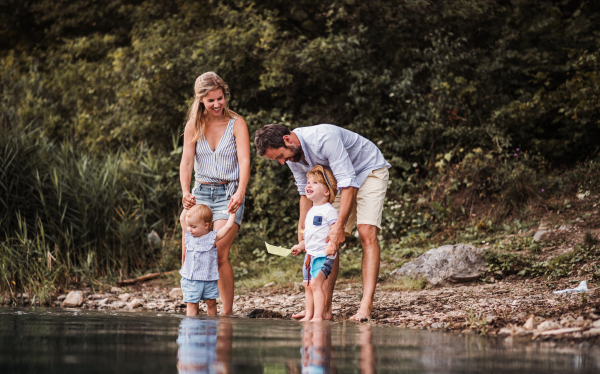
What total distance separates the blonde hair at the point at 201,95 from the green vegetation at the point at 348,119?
3690 mm

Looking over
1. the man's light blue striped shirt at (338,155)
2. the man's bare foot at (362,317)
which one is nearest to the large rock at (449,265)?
the man's light blue striped shirt at (338,155)

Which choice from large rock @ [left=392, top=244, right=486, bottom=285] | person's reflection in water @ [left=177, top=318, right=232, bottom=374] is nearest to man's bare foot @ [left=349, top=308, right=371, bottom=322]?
person's reflection in water @ [left=177, top=318, right=232, bottom=374]

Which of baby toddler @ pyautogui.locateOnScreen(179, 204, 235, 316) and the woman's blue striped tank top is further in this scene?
the woman's blue striped tank top

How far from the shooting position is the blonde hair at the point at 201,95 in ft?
15.6

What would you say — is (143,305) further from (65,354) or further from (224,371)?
(224,371)

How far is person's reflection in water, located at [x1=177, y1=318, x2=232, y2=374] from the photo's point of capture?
2.24 metres

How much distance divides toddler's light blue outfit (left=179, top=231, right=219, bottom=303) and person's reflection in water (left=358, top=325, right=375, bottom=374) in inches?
58.5

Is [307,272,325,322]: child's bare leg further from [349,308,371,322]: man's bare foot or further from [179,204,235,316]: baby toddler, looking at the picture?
[179,204,235,316]: baby toddler

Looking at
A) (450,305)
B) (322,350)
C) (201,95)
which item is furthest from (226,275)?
(322,350)

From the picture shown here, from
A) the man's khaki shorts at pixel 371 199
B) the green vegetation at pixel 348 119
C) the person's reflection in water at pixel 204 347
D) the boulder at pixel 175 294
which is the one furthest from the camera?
the green vegetation at pixel 348 119

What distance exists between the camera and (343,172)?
4.48 m

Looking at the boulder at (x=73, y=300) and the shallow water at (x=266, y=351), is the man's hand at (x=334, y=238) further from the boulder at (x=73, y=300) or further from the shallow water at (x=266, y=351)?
the boulder at (x=73, y=300)

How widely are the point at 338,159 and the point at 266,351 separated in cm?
209

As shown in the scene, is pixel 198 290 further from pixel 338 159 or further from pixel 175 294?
pixel 175 294
